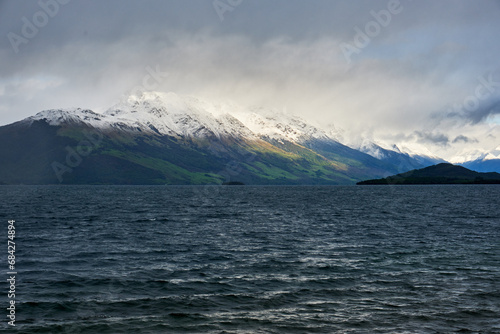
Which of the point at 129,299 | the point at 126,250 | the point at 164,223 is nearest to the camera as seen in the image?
the point at 129,299

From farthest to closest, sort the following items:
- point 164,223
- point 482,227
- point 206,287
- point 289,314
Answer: point 164,223 < point 482,227 < point 206,287 < point 289,314

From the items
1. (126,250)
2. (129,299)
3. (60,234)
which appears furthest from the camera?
(60,234)

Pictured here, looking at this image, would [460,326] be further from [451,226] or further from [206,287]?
[451,226]

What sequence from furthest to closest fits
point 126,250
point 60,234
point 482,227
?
point 482,227 < point 60,234 < point 126,250

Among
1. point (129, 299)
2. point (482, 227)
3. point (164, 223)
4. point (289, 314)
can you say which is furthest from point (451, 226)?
point (129, 299)

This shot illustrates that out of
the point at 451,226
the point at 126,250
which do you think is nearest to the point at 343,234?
the point at 451,226

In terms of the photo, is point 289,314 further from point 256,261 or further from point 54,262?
point 54,262

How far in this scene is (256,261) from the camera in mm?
46281

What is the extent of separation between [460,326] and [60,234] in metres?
59.7

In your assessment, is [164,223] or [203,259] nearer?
[203,259]

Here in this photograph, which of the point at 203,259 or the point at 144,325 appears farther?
the point at 203,259

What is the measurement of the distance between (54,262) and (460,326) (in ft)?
127

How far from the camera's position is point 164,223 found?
8619cm

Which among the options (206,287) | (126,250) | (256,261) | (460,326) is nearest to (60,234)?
(126,250)
